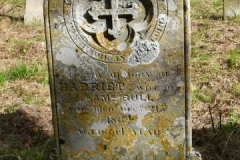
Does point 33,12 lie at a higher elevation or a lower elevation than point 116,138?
higher

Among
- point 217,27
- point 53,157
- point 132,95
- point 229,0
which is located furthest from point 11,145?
point 229,0

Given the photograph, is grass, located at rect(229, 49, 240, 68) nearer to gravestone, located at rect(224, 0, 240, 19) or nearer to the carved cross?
gravestone, located at rect(224, 0, 240, 19)

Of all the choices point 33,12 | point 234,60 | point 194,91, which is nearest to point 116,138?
point 194,91

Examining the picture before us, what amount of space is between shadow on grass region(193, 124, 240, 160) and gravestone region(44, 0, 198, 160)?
39 cm

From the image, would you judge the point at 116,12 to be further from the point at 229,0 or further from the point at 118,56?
the point at 229,0

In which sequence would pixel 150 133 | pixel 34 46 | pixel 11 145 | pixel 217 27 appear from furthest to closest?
pixel 217 27
pixel 34 46
pixel 11 145
pixel 150 133

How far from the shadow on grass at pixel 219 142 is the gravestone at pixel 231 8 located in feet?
13.3

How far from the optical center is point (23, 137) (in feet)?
14.6

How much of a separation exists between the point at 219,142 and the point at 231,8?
4.39 metres

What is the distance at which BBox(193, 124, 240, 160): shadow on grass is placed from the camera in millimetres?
3959

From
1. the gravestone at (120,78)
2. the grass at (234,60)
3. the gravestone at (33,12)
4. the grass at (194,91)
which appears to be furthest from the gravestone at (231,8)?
the gravestone at (120,78)

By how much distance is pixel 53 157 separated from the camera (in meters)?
3.74

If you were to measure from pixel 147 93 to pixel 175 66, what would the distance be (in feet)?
1.00

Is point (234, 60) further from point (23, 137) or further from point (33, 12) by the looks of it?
point (33, 12)
